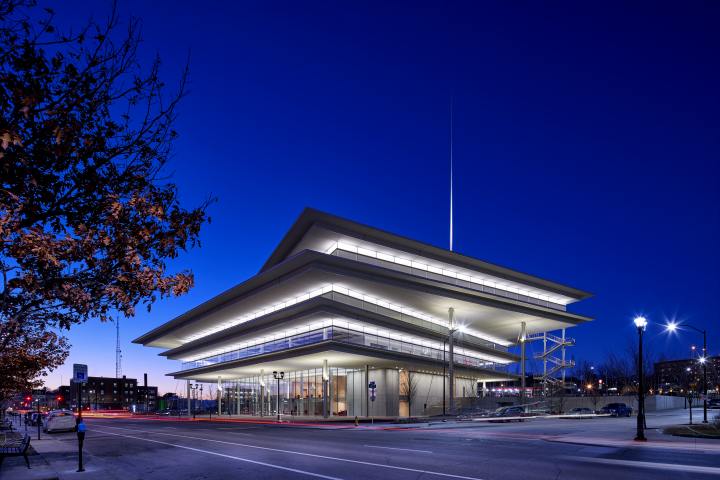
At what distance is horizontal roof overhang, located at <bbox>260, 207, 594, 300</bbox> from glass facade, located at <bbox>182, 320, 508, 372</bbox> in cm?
901

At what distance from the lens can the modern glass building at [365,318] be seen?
155 ft

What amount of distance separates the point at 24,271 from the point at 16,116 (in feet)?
8.48

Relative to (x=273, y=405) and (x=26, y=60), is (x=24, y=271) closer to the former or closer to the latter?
(x=26, y=60)

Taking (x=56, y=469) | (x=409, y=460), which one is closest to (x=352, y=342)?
(x=409, y=460)

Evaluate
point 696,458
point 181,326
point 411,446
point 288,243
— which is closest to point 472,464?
point 411,446

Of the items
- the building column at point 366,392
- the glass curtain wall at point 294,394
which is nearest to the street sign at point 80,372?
the glass curtain wall at point 294,394

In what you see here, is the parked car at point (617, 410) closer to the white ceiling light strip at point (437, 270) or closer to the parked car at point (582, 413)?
the parked car at point (582, 413)

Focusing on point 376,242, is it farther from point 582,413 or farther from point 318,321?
point 582,413

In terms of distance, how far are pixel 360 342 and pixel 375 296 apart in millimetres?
7645

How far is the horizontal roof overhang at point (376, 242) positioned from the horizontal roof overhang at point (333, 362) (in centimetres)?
1075

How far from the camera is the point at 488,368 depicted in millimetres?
65188

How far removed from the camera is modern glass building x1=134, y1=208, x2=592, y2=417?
47.4 meters

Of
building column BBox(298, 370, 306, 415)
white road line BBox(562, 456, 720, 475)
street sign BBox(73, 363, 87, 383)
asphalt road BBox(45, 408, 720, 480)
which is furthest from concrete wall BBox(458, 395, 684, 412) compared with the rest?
street sign BBox(73, 363, 87, 383)

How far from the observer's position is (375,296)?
53.0 metres
